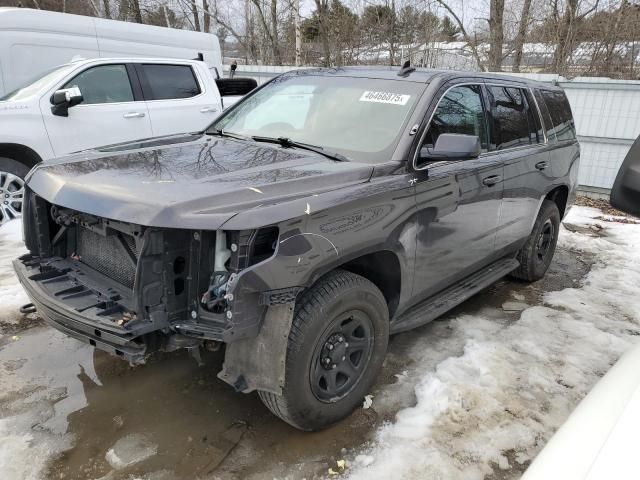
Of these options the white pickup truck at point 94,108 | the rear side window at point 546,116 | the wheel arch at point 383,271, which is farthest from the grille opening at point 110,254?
the rear side window at point 546,116

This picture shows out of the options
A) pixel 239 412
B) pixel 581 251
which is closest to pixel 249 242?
pixel 239 412

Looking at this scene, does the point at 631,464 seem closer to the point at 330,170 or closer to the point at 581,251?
the point at 330,170

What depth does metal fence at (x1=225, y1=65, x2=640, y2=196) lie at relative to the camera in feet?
29.5

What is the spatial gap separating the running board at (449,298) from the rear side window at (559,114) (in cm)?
151

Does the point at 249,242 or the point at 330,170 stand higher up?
the point at 330,170

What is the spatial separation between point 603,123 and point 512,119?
617 centimetres

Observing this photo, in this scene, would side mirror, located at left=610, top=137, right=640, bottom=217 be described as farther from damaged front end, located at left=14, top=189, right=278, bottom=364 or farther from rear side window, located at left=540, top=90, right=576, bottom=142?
rear side window, located at left=540, top=90, right=576, bottom=142

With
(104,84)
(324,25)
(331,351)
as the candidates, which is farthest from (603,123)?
(324,25)

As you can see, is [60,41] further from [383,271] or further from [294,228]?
[294,228]

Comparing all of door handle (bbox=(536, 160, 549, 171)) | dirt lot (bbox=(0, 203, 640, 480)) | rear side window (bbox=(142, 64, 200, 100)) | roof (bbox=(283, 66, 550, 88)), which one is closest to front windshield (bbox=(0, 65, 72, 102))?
rear side window (bbox=(142, 64, 200, 100))

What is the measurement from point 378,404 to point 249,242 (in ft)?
4.92

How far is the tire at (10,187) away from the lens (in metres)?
5.97

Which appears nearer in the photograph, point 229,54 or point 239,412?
point 239,412

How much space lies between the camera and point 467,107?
371 centimetres
